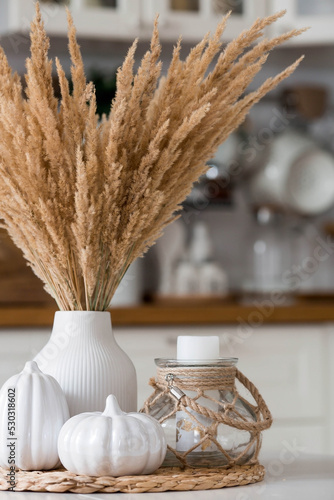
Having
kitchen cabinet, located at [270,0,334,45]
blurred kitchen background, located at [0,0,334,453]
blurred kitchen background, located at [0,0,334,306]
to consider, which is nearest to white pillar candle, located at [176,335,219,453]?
blurred kitchen background, located at [0,0,334,453]

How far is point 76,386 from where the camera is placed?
80cm

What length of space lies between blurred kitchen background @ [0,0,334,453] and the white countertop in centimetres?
121

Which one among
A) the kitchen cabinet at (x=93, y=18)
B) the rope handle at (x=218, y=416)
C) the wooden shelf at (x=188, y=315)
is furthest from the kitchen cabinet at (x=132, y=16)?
the rope handle at (x=218, y=416)

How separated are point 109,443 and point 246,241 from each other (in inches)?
84.3

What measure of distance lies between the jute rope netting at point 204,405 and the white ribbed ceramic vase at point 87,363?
0.04 metres

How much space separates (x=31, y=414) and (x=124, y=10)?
1847mm

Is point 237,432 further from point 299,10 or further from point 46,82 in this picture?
point 299,10

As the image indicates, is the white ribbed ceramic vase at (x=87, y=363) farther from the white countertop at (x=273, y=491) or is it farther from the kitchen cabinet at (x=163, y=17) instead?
the kitchen cabinet at (x=163, y=17)

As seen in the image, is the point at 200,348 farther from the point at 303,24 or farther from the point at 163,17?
the point at 303,24

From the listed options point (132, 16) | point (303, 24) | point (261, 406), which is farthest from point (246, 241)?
point (261, 406)

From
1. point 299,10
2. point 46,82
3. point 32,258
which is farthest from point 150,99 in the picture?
point 299,10

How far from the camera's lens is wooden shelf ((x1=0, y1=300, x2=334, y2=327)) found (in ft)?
6.87

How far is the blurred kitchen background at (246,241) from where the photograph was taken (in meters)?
2.20

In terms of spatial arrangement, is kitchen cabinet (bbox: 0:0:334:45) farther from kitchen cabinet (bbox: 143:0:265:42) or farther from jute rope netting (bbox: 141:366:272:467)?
jute rope netting (bbox: 141:366:272:467)
